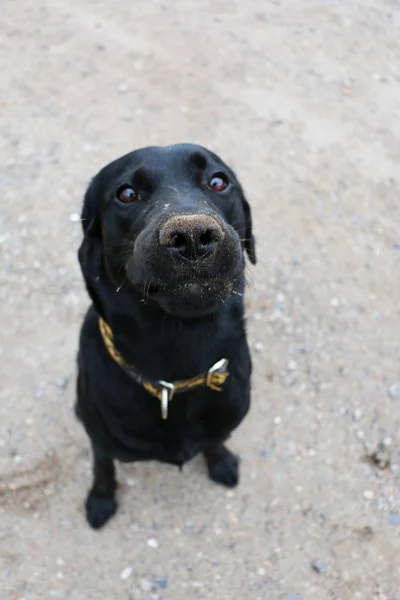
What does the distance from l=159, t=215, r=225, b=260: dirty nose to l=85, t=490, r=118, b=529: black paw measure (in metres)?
1.56

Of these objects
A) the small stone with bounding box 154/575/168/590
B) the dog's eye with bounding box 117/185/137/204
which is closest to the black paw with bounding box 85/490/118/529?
the small stone with bounding box 154/575/168/590

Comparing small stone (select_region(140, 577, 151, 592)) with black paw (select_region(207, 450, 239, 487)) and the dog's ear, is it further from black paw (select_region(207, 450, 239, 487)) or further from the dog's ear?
the dog's ear

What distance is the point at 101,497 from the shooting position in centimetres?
269

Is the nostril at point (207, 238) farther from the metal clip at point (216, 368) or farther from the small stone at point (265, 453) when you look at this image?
the small stone at point (265, 453)

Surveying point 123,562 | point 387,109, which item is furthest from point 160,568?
point 387,109

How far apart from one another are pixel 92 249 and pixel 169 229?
26.4 inches

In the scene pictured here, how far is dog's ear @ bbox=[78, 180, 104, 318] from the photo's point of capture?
207cm

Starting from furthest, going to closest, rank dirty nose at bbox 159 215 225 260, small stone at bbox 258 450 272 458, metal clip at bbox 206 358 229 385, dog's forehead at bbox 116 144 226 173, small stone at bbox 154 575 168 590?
small stone at bbox 258 450 272 458
small stone at bbox 154 575 168 590
metal clip at bbox 206 358 229 385
dog's forehead at bbox 116 144 226 173
dirty nose at bbox 159 215 225 260

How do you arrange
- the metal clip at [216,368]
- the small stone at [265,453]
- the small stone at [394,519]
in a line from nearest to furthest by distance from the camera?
the metal clip at [216,368], the small stone at [394,519], the small stone at [265,453]

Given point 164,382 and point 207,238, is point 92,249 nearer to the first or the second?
point 164,382

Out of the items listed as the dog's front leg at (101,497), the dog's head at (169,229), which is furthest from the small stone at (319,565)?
the dog's head at (169,229)

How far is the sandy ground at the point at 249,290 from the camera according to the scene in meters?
2.68

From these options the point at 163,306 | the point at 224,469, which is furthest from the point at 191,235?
the point at 224,469

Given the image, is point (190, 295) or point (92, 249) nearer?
point (190, 295)
